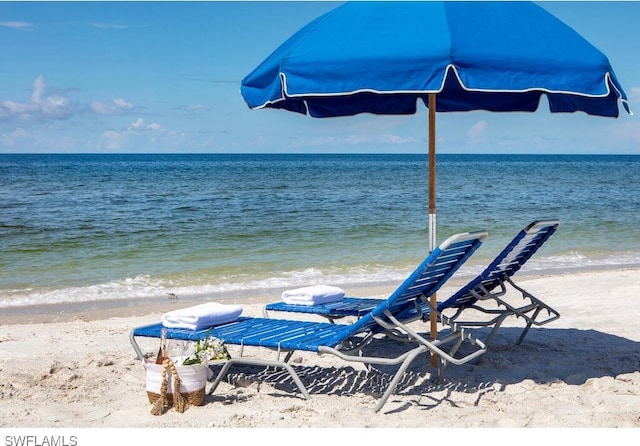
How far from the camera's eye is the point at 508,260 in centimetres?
489

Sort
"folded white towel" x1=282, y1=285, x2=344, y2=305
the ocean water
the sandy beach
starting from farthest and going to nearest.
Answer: the ocean water → "folded white towel" x1=282, y1=285, x2=344, y2=305 → the sandy beach

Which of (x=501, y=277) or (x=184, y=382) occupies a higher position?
(x=501, y=277)

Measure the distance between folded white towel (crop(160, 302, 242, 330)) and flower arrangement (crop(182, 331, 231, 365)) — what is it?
0.73 ft

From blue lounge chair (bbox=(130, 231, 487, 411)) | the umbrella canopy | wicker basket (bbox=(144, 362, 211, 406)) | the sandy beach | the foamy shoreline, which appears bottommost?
the foamy shoreline

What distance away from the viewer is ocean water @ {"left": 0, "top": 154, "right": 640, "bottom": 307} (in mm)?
9805

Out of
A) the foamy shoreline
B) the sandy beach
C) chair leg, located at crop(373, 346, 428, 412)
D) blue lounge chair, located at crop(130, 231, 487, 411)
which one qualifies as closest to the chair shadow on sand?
the sandy beach

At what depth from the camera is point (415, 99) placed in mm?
5664

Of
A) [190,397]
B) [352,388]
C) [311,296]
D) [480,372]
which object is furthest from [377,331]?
[190,397]

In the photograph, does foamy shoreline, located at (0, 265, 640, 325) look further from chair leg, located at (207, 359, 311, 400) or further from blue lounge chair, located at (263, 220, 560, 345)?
chair leg, located at (207, 359, 311, 400)

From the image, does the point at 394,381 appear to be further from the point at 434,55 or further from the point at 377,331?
the point at 434,55

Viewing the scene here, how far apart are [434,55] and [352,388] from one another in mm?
1941

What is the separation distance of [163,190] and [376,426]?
→ 2855 cm

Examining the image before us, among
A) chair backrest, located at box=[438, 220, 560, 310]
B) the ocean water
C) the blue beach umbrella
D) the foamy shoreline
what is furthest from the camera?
the ocean water
